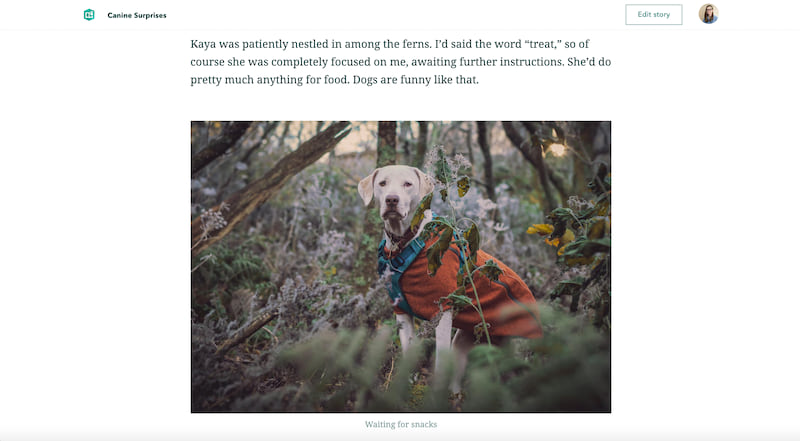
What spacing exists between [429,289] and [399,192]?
614 millimetres

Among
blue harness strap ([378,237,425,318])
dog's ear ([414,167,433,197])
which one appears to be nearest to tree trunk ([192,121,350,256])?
dog's ear ([414,167,433,197])

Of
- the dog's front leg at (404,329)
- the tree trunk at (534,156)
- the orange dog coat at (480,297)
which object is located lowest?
the dog's front leg at (404,329)

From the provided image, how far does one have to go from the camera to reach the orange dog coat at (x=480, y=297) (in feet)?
7.42

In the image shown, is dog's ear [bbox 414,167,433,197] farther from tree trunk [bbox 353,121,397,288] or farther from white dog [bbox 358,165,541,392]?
tree trunk [bbox 353,121,397,288]

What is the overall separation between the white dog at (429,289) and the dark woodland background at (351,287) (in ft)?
0.38

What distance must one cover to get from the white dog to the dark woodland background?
117mm

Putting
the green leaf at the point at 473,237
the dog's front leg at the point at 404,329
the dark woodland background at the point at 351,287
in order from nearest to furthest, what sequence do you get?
the dark woodland background at the point at 351,287 → the green leaf at the point at 473,237 → the dog's front leg at the point at 404,329

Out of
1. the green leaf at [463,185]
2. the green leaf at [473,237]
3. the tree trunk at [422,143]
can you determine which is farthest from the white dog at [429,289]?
the tree trunk at [422,143]

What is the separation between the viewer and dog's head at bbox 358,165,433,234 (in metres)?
2.53

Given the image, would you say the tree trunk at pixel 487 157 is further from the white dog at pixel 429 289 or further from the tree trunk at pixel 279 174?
the white dog at pixel 429 289
